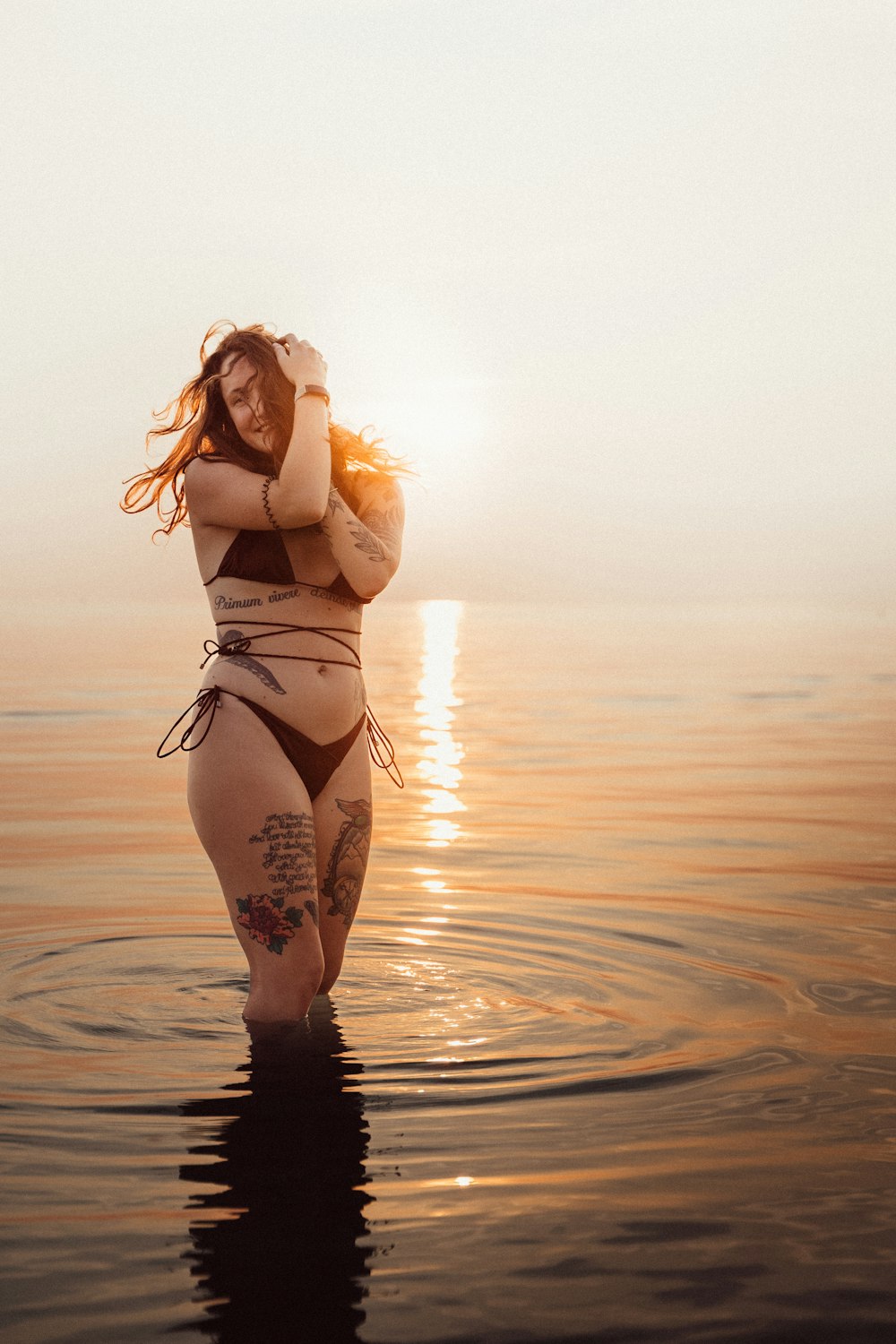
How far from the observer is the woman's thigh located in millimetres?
4414

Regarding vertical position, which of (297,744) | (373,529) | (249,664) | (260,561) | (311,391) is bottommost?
(297,744)

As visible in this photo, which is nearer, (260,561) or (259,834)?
(259,834)

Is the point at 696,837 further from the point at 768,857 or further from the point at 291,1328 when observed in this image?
the point at 291,1328

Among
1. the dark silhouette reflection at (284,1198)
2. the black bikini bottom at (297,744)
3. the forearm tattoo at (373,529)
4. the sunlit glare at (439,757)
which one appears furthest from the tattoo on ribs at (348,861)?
the sunlit glare at (439,757)

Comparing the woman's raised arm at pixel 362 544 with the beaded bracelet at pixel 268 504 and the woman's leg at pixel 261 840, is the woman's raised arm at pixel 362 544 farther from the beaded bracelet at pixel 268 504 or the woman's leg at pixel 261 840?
the woman's leg at pixel 261 840

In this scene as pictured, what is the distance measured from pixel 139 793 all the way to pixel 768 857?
20.3 feet

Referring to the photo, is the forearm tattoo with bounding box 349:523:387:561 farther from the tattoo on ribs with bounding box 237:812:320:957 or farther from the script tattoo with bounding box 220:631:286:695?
the tattoo on ribs with bounding box 237:812:320:957

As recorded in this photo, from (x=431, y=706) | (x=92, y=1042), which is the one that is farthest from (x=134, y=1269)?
(x=431, y=706)

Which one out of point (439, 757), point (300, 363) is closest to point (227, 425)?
point (300, 363)

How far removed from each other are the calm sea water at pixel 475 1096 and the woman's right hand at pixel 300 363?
2160mm

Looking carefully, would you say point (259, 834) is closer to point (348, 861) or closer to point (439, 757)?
point (348, 861)

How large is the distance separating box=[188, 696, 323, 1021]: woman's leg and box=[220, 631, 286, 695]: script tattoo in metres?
0.11

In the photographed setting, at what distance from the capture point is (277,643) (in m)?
4.57

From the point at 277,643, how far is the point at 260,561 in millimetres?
269
